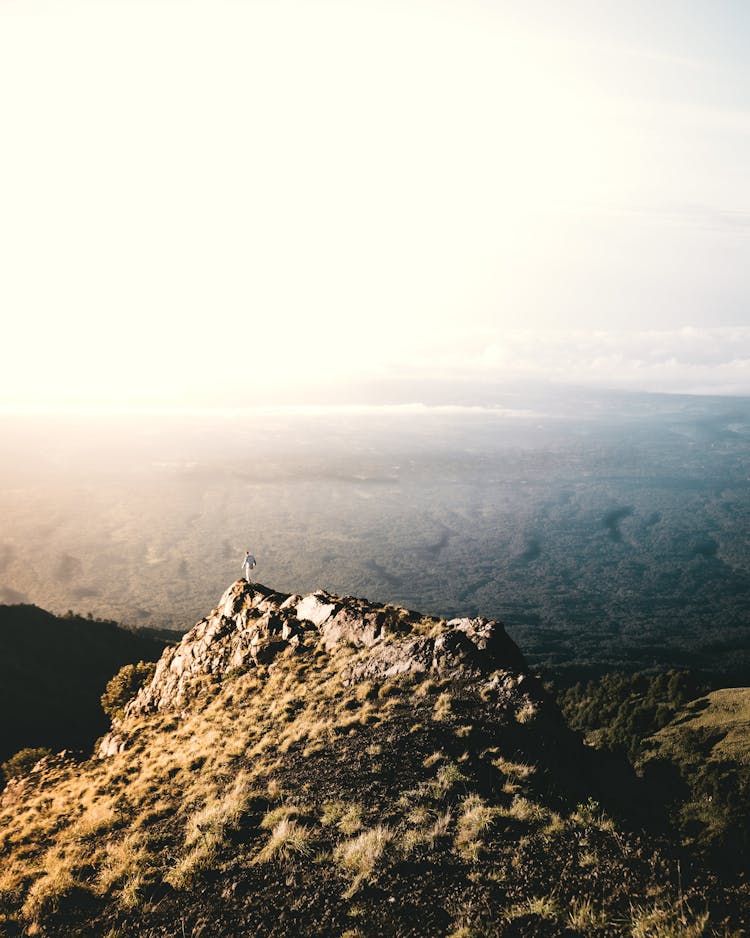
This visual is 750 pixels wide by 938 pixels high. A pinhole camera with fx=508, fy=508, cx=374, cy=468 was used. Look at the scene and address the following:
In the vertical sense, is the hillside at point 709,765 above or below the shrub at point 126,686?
below

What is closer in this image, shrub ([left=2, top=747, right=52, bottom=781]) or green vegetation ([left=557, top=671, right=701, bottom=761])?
shrub ([left=2, top=747, right=52, bottom=781])

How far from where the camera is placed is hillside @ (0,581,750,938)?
12.0 metres

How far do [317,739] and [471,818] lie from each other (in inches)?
340

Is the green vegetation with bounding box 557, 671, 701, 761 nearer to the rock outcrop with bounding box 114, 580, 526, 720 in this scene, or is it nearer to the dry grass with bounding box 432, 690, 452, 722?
the rock outcrop with bounding box 114, 580, 526, 720

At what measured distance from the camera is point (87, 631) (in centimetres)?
11969

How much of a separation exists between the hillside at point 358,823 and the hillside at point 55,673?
48.5 meters

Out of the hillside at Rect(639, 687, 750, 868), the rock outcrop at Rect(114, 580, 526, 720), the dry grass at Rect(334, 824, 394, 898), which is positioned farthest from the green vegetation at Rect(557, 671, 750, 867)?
the rock outcrop at Rect(114, 580, 526, 720)

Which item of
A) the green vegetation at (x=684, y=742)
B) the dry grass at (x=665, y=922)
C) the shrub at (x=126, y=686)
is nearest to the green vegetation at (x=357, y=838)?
the dry grass at (x=665, y=922)

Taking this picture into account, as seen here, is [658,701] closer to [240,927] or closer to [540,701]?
[540,701]

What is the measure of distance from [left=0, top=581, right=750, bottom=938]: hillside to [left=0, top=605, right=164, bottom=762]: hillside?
159 feet

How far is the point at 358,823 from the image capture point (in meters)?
15.5

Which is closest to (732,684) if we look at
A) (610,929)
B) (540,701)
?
(540,701)

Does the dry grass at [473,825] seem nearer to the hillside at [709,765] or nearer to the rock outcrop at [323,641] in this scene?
the rock outcrop at [323,641]

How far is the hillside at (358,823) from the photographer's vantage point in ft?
39.3
